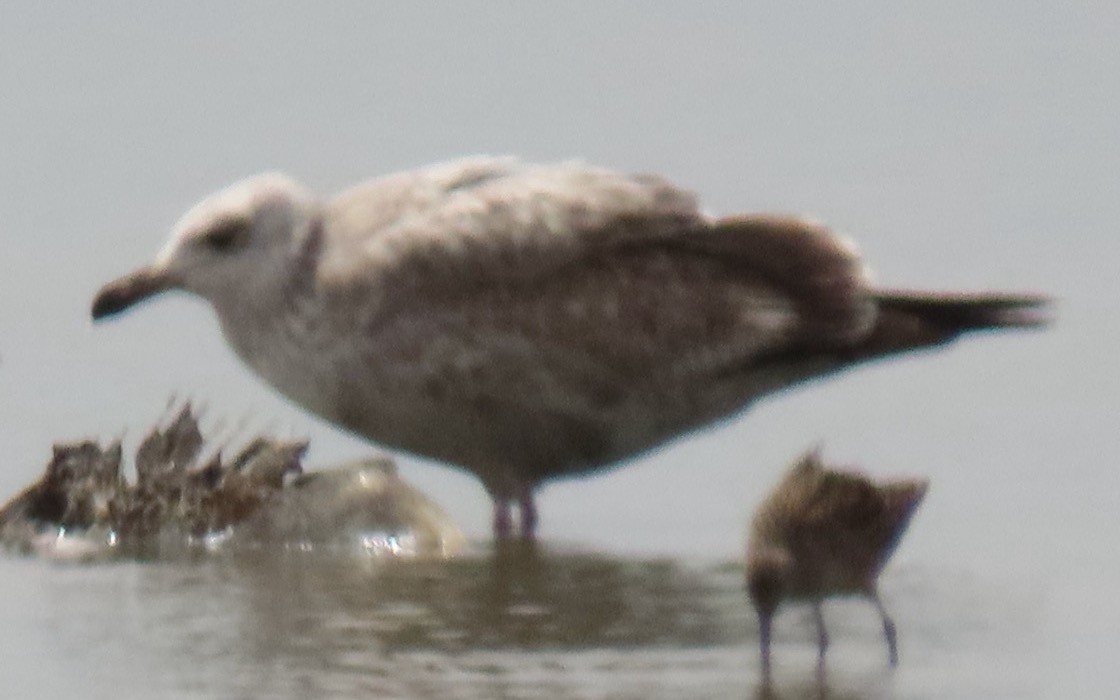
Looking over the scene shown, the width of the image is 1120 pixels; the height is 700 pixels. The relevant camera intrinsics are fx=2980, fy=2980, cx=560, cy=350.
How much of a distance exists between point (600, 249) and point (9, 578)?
2.51 m

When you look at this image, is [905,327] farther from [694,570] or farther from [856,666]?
[856,666]

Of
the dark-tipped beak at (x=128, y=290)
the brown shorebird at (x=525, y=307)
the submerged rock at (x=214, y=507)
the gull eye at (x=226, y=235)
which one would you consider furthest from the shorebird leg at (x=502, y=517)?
the dark-tipped beak at (x=128, y=290)

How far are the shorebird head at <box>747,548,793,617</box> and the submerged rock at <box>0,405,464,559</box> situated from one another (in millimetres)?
2212

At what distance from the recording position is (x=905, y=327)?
36.7ft

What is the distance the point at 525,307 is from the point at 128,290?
1512 mm

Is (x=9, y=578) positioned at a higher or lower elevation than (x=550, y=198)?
lower

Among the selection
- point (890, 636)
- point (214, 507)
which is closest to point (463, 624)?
point (890, 636)

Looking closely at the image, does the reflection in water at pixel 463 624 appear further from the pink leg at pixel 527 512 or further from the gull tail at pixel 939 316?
the gull tail at pixel 939 316

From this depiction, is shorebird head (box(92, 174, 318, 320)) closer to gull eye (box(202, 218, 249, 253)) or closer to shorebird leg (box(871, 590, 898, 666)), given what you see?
gull eye (box(202, 218, 249, 253))

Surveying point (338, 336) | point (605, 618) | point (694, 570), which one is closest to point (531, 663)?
point (605, 618)

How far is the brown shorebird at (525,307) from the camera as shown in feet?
35.3

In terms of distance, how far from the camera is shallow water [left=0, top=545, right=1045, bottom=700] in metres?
7.95

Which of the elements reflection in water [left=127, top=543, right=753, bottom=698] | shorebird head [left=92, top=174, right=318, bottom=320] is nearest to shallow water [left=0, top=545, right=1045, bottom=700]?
reflection in water [left=127, top=543, right=753, bottom=698]

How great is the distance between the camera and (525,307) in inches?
426
